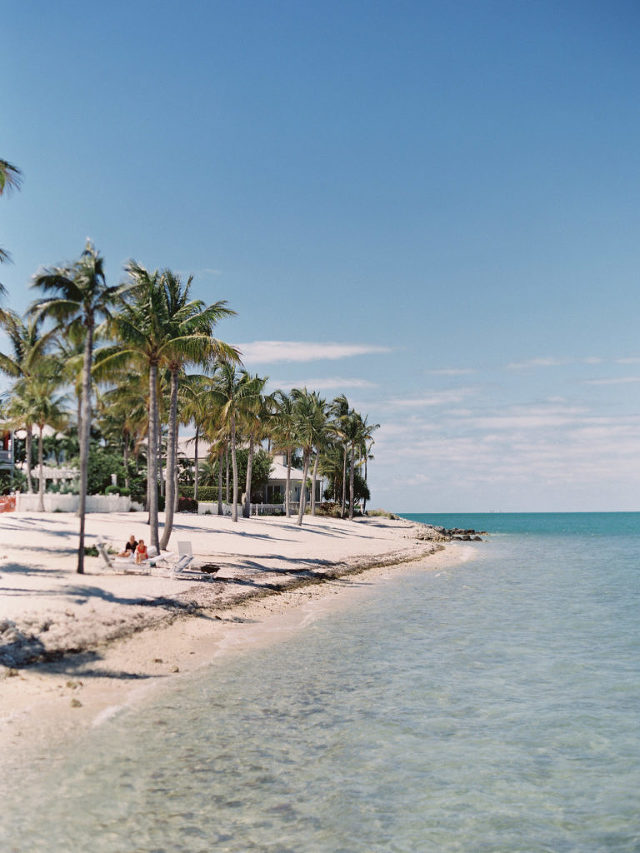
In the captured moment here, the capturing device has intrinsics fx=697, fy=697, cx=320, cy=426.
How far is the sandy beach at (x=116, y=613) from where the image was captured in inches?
465

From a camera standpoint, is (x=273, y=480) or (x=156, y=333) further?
(x=273, y=480)

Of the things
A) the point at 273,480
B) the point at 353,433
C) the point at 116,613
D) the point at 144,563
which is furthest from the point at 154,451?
the point at 353,433

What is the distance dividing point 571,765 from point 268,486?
6872cm

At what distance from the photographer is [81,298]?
20.9m

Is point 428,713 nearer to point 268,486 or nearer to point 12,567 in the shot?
point 12,567

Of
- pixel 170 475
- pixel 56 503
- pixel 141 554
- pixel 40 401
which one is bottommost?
pixel 141 554

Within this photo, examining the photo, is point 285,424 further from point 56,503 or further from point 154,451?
point 154,451

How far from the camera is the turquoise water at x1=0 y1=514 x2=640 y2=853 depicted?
7.67m

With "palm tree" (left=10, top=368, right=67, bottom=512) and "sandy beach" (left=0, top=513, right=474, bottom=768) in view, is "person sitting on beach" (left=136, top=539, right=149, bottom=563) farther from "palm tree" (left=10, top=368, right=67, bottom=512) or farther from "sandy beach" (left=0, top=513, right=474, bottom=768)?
"palm tree" (left=10, top=368, right=67, bottom=512)

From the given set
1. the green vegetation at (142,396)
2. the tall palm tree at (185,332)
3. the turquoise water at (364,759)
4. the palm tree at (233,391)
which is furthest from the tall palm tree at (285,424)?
the turquoise water at (364,759)

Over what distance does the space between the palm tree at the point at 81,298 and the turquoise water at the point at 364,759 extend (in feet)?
30.3

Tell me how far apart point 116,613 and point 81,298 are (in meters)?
9.48

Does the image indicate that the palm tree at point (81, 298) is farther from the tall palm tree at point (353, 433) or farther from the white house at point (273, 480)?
the tall palm tree at point (353, 433)

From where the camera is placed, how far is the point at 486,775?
31.4 feet
